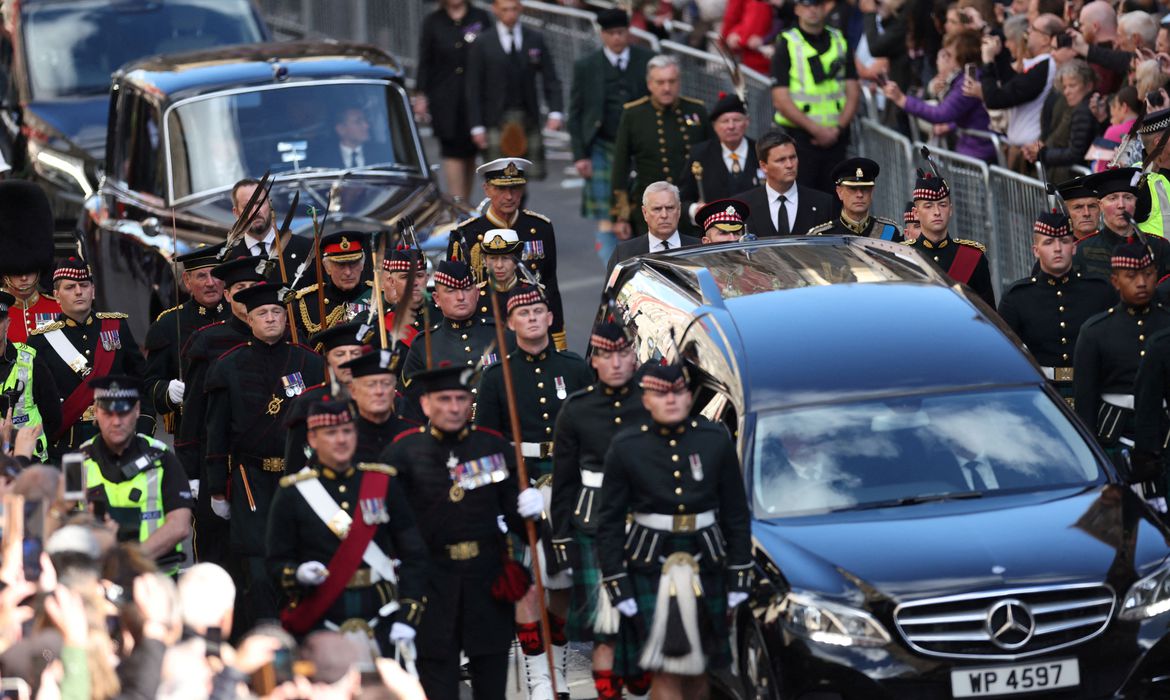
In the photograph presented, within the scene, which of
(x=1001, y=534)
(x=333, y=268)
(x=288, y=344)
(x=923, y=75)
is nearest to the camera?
(x=1001, y=534)

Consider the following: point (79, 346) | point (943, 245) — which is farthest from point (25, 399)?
point (943, 245)

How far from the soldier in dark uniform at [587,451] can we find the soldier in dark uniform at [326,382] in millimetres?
991

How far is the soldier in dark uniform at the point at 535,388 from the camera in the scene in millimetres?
11375

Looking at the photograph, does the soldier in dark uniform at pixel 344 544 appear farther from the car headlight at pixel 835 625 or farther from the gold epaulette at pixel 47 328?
the gold epaulette at pixel 47 328

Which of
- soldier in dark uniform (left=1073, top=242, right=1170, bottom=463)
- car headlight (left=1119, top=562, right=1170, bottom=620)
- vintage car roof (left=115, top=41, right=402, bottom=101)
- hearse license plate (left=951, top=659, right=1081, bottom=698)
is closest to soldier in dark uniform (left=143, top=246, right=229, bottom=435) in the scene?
vintage car roof (left=115, top=41, right=402, bottom=101)

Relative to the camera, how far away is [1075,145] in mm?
15648

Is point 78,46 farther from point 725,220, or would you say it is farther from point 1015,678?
point 1015,678

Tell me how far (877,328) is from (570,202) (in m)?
12.7

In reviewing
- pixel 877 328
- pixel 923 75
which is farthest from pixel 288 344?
pixel 923 75

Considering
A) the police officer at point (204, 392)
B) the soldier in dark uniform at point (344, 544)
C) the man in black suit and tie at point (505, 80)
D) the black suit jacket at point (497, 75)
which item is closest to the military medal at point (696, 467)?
the soldier in dark uniform at point (344, 544)

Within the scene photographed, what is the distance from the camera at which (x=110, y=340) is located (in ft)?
43.5

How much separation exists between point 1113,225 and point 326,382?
435 centimetres

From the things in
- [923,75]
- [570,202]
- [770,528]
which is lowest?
[570,202]

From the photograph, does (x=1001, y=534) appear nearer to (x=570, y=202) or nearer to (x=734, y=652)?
(x=734, y=652)
